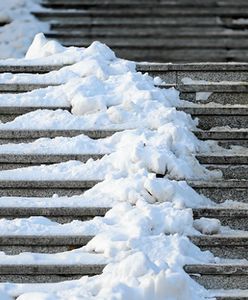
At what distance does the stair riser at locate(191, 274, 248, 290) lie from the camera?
5.05 meters

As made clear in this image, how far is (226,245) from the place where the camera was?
207 inches

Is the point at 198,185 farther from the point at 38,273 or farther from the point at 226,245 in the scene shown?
the point at 38,273

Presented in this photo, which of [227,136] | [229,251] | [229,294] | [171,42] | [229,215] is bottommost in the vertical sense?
[229,294]

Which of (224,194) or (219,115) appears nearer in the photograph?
(224,194)

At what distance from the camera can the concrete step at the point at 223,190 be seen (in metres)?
5.69

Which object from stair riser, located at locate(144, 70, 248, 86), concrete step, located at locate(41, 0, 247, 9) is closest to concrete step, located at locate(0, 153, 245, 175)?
stair riser, located at locate(144, 70, 248, 86)

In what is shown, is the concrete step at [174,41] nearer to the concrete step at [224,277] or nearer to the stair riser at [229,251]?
the stair riser at [229,251]

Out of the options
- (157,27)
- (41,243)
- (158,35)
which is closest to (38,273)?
(41,243)

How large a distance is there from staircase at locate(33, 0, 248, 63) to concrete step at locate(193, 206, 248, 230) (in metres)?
4.52

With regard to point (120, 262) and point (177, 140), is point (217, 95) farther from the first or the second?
point (120, 262)

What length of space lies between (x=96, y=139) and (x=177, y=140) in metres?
0.57

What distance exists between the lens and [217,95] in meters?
6.67

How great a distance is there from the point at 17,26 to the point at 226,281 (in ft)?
18.2

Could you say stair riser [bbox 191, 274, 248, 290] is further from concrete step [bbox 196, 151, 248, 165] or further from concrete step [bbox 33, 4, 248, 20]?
concrete step [bbox 33, 4, 248, 20]
